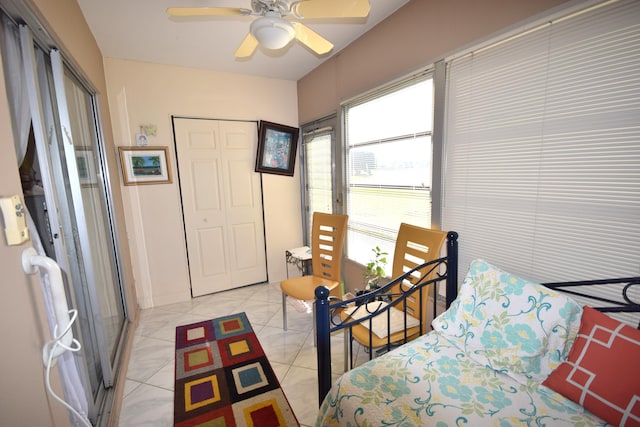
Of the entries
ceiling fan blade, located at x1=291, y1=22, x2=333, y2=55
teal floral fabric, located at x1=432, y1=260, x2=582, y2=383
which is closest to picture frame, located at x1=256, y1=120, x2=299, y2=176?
ceiling fan blade, located at x1=291, y1=22, x2=333, y2=55

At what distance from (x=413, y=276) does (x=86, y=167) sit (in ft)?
8.23

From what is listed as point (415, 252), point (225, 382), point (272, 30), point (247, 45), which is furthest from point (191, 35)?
point (225, 382)

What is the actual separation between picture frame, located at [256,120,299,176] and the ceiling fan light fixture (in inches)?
84.0

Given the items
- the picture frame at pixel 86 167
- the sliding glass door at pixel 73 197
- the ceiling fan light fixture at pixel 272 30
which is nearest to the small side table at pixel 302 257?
the sliding glass door at pixel 73 197

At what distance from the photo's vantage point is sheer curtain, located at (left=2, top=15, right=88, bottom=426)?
1100mm

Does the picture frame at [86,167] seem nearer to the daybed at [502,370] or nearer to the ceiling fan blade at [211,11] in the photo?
the ceiling fan blade at [211,11]

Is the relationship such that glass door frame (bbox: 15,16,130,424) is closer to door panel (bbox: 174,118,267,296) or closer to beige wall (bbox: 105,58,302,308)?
beige wall (bbox: 105,58,302,308)

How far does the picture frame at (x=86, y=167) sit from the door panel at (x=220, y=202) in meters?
1.07

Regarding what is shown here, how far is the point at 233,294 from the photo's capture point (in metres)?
3.53

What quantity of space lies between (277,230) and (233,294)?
39.8 inches

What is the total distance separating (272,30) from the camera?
1384mm

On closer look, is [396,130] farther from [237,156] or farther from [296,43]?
[237,156]

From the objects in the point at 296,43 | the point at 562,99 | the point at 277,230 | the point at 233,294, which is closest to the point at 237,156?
the point at 277,230

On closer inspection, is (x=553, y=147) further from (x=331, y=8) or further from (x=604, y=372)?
(x=331, y=8)
